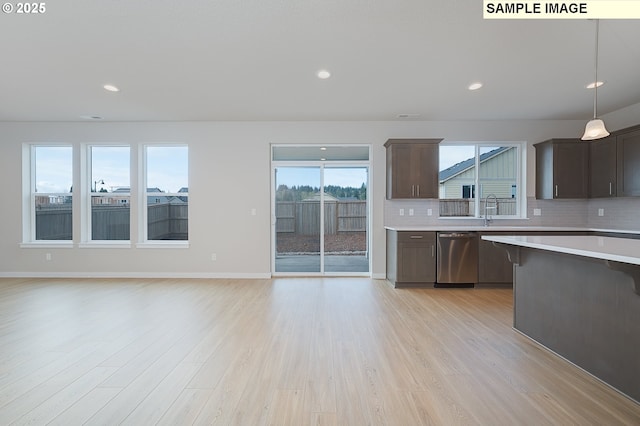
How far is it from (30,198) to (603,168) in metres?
9.63

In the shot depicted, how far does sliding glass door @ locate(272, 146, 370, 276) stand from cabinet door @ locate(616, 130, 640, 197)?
367 centimetres

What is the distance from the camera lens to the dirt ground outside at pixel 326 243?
5434 mm

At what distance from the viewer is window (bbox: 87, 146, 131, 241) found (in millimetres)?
5457

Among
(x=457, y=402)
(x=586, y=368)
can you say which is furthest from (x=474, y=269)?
(x=457, y=402)

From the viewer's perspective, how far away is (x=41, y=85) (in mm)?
3729

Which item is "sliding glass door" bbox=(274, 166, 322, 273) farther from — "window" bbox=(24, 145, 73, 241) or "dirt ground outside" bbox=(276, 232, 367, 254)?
"window" bbox=(24, 145, 73, 241)

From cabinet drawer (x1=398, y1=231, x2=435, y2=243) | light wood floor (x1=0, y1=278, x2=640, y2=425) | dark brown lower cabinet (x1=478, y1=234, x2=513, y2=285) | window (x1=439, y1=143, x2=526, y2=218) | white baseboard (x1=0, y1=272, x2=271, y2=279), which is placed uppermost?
window (x1=439, y1=143, x2=526, y2=218)

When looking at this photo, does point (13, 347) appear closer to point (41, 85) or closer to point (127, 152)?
point (41, 85)

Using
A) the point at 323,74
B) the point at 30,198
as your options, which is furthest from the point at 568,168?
the point at 30,198

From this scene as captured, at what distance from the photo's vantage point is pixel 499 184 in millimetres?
5328

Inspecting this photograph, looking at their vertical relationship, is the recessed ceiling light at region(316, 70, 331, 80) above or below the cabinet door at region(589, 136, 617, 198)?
above

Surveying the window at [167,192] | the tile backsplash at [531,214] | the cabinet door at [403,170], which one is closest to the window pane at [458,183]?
the tile backsplash at [531,214]

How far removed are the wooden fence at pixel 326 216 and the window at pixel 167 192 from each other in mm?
1785

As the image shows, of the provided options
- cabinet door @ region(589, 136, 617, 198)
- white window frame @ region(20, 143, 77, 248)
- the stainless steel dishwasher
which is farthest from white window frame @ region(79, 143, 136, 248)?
cabinet door @ region(589, 136, 617, 198)
